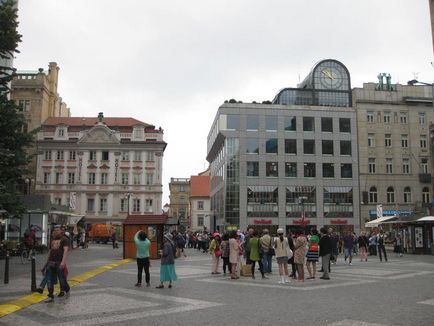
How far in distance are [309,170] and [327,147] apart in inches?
166

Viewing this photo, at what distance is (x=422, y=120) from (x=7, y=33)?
202ft

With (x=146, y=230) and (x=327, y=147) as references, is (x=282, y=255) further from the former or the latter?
(x=327, y=147)

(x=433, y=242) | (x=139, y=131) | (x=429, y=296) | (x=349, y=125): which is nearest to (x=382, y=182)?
(x=349, y=125)

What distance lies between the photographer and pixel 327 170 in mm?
65625

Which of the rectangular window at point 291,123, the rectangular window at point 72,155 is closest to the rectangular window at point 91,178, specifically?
the rectangular window at point 72,155

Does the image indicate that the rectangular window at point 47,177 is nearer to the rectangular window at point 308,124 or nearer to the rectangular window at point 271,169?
the rectangular window at point 271,169

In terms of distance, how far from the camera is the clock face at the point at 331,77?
7038 cm

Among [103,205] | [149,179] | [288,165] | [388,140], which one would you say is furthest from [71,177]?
[388,140]

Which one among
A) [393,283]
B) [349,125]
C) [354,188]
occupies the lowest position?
[393,283]

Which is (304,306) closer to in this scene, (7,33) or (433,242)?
(7,33)

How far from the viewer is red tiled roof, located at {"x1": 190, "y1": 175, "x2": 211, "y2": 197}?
351 feet

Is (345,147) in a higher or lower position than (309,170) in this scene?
higher

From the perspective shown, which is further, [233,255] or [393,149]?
[393,149]

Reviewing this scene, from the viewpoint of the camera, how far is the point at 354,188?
65.1 metres
